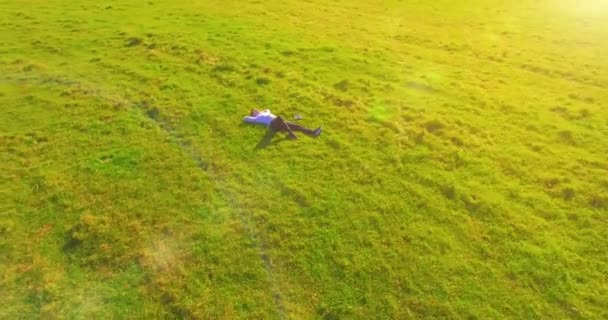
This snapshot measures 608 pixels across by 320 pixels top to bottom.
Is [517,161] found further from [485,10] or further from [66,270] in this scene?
[485,10]

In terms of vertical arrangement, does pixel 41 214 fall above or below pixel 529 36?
below

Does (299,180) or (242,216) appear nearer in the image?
(242,216)

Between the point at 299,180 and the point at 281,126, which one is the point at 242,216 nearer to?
the point at 299,180

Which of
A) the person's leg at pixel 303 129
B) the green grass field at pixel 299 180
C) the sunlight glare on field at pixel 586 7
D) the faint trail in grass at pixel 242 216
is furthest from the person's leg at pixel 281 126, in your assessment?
the sunlight glare on field at pixel 586 7

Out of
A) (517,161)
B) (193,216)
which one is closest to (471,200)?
(517,161)

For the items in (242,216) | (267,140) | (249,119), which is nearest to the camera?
(242,216)

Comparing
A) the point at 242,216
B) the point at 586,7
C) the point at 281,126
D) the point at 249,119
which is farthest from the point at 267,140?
the point at 586,7

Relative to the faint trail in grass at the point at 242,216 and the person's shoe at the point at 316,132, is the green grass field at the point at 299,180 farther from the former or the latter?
the person's shoe at the point at 316,132

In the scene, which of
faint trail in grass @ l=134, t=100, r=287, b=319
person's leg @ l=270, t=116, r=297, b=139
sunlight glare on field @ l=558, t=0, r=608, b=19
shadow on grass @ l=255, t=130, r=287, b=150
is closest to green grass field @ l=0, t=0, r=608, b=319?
faint trail in grass @ l=134, t=100, r=287, b=319
